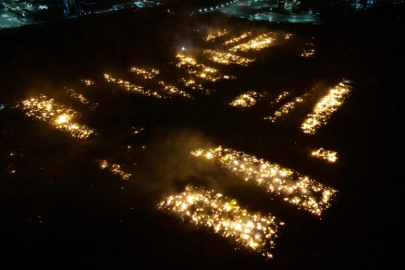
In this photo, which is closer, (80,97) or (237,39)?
(80,97)

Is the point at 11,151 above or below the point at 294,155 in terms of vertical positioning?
below

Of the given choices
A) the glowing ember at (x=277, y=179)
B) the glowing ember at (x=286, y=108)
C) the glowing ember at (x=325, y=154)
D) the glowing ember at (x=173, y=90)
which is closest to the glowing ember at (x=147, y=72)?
the glowing ember at (x=173, y=90)

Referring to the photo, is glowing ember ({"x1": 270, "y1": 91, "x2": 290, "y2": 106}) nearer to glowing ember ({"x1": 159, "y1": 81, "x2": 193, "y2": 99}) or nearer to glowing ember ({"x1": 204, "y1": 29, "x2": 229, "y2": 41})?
glowing ember ({"x1": 159, "y1": 81, "x2": 193, "y2": 99})

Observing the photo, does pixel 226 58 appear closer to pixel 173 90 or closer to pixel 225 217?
pixel 173 90

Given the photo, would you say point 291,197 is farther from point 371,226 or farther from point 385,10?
point 385,10

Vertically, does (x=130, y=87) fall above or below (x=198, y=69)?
below

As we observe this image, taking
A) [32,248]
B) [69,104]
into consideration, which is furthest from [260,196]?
[69,104]

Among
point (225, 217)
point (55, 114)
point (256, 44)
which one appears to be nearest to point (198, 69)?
point (256, 44)

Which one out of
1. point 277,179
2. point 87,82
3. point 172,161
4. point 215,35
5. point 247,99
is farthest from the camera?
point 215,35
